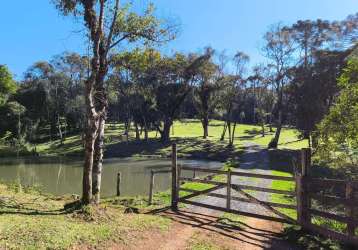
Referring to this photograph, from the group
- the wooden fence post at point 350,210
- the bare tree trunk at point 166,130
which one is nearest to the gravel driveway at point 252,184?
the wooden fence post at point 350,210

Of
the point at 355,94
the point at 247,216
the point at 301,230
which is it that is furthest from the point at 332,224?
the point at 355,94

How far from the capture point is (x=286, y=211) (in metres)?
15.3

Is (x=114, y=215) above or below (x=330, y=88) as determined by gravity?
below

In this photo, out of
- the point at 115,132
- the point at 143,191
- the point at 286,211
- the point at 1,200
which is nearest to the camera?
the point at 1,200

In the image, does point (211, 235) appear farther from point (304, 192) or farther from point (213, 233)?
point (304, 192)

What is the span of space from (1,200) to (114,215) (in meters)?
4.66

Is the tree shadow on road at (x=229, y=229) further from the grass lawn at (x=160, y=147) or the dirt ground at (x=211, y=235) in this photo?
the grass lawn at (x=160, y=147)

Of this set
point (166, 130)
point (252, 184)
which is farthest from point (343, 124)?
point (166, 130)

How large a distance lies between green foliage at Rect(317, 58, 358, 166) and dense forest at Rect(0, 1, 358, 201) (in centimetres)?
3

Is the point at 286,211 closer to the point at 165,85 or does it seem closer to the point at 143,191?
the point at 143,191

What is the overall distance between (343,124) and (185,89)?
52.8m

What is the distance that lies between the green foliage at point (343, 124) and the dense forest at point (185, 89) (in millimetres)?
29

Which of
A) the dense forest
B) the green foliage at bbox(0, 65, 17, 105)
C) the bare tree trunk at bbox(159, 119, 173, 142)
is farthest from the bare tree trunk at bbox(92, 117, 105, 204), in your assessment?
the green foliage at bbox(0, 65, 17, 105)

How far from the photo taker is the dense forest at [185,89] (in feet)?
48.8
